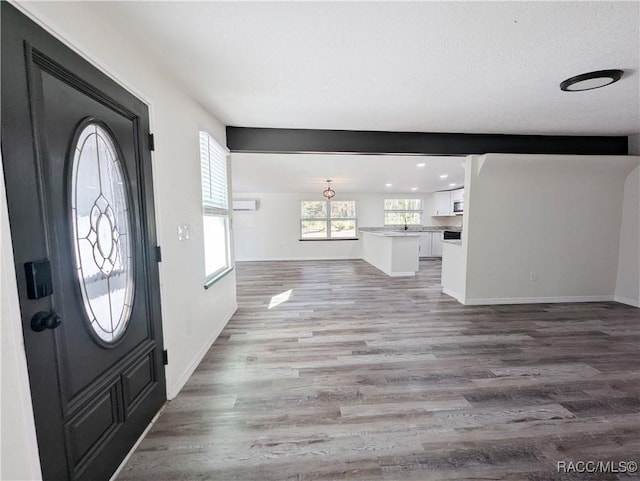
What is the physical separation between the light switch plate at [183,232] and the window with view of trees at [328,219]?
250 inches

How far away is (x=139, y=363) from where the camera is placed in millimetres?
1605

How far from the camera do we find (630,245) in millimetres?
3891

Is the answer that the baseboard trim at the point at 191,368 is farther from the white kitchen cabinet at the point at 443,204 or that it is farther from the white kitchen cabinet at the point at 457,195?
the white kitchen cabinet at the point at 443,204

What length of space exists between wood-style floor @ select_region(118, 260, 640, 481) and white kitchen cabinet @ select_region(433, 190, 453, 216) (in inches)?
202

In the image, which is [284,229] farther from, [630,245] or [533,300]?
[630,245]

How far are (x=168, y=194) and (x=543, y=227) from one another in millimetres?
4993

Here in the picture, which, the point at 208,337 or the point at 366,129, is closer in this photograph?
the point at 208,337

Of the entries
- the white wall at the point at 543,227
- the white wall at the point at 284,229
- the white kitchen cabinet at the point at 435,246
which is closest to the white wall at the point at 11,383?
the white wall at the point at 543,227

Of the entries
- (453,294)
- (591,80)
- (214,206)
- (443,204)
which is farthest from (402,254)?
(214,206)

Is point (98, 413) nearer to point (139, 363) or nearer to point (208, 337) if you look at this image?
point (139, 363)

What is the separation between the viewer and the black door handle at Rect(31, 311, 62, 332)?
3.08 ft

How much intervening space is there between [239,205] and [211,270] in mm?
5518

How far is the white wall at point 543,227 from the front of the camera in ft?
12.3

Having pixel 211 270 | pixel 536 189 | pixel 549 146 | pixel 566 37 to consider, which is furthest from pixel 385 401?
pixel 549 146
